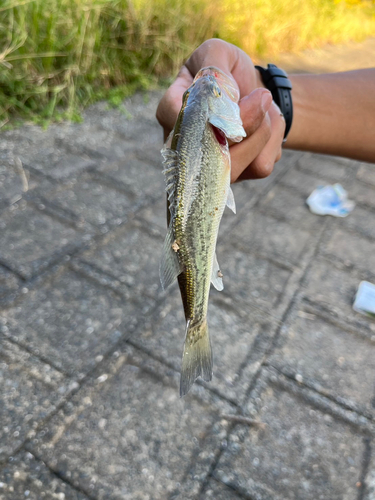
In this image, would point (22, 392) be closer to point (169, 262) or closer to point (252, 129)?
point (169, 262)

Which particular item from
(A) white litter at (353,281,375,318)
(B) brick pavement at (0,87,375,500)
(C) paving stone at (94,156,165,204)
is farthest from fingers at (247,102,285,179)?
(C) paving stone at (94,156,165,204)

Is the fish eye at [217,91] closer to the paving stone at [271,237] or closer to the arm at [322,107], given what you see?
the arm at [322,107]

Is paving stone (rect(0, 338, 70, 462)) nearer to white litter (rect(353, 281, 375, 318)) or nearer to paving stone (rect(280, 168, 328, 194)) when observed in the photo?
white litter (rect(353, 281, 375, 318))

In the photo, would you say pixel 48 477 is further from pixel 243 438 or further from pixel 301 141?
pixel 301 141

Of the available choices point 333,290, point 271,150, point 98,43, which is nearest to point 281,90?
point 271,150

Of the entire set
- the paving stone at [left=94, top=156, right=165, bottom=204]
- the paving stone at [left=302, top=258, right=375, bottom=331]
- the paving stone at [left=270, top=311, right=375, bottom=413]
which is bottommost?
the paving stone at [left=302, top=258, right=375, bottom=331]

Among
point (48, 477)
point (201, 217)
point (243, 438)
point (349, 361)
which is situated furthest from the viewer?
point (349, 361)

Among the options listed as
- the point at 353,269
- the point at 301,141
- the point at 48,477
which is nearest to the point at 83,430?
the point at 48,477
